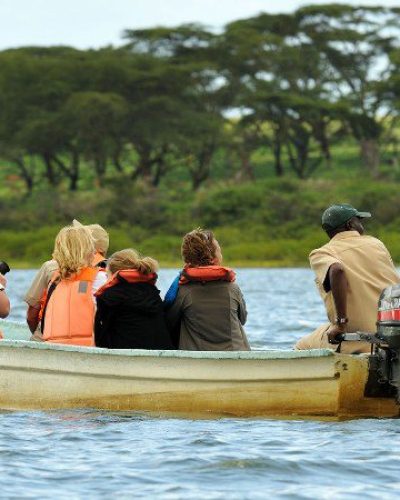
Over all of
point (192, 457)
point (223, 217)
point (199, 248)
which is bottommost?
point (192, 457)

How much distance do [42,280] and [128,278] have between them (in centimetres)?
80

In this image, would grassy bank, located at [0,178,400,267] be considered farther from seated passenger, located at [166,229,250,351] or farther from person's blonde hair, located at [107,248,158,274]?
person's blonde hair, located at [107,248,158,274]

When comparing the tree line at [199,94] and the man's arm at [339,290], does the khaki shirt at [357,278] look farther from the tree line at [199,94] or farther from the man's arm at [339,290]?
the tree line at [199,94]

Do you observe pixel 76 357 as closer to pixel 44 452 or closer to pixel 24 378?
pixel 24 378

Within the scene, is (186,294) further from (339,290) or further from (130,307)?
(339,290)

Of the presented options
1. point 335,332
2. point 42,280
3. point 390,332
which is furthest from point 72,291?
point 390,332

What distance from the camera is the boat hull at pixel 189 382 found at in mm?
9461

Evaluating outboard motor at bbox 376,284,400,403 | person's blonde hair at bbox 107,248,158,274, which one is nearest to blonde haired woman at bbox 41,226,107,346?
person's blonde hair at bbox 107,248,158,274

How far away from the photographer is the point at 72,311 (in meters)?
10.0

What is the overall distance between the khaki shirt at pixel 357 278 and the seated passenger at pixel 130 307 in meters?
1.06

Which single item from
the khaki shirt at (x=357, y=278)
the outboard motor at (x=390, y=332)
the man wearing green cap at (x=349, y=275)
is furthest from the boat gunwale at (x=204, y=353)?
the outboard motor at (x=390, y=332)

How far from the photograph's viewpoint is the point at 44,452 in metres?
8.66

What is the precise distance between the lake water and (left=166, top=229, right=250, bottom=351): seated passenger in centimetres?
56

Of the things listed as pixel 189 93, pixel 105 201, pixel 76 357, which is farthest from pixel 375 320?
pixel 189 93
